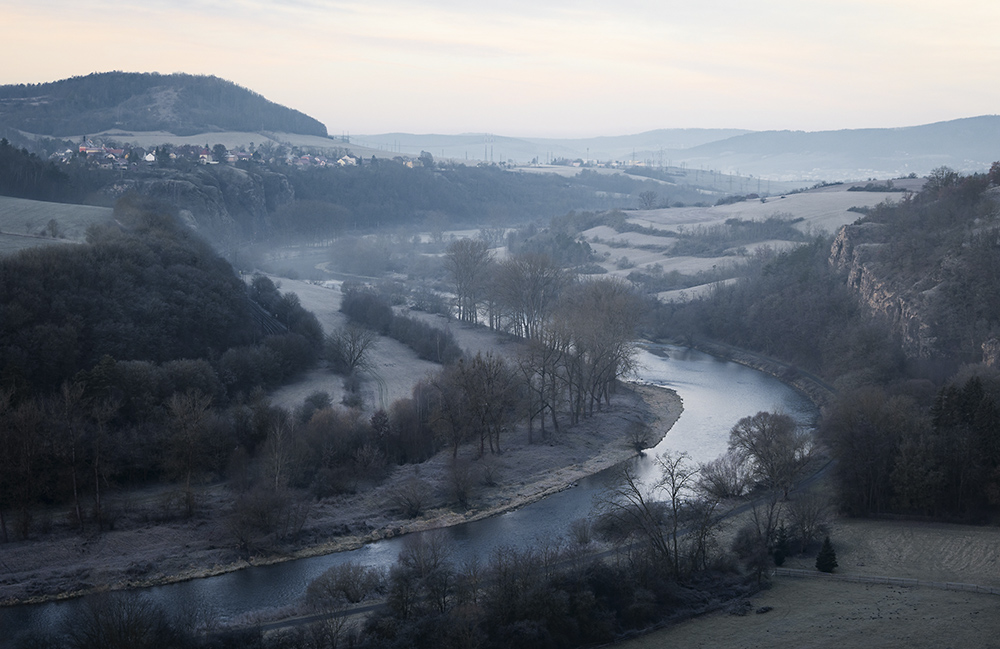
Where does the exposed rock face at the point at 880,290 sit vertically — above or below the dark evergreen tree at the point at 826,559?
above

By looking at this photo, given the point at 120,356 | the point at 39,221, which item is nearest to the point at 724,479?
the point at 120,356

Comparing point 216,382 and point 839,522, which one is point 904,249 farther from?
point 216,382

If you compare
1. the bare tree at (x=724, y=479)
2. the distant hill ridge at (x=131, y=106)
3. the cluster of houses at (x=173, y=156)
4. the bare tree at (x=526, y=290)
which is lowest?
the bare tree at (x=724, y=479)

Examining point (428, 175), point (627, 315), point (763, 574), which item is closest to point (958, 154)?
point (428, 175)

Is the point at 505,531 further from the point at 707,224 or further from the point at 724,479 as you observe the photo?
the point at 707,224

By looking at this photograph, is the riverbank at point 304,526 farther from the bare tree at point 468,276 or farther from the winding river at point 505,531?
the bare tree at point 468,276

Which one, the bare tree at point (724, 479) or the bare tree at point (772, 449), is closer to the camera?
the bare tree at point (772, 449)

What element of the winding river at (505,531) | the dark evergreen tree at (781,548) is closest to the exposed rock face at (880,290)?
the winding river at (505,531)
